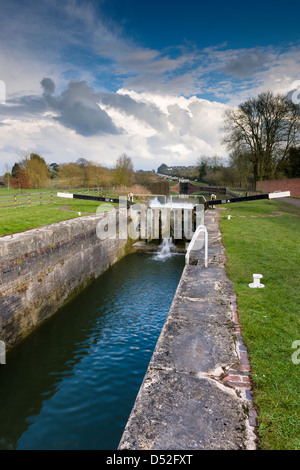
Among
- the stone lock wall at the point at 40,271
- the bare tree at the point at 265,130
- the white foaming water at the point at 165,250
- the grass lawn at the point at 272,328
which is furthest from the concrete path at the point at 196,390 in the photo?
the bare tree at the point at 265,130

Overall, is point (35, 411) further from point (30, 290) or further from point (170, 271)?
point (170, 271)

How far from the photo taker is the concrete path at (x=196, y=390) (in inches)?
92.5

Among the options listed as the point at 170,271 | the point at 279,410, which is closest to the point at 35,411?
the point at 279,410

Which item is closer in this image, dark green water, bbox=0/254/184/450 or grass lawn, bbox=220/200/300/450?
grass lawn, bbox=220/200/300/450

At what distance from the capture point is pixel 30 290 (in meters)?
7.36

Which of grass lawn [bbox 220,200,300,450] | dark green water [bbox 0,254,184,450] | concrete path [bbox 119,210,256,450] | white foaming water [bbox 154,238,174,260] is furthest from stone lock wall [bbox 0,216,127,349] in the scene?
grass lawn [bbox 220,200,300,450]

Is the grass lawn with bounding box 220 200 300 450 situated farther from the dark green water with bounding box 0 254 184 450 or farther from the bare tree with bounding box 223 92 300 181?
the bare tree with bounding box 223 92 300 181

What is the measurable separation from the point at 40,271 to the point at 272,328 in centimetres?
606

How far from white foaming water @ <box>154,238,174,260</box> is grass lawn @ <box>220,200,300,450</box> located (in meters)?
6.15

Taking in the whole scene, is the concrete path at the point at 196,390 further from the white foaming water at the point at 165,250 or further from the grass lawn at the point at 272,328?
the white foaming water at the point at 165,250

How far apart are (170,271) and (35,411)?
828 cm

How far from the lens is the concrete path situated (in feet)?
7.71

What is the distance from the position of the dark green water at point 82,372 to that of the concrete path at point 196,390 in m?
1.77

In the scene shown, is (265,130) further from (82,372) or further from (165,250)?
(82,372)
